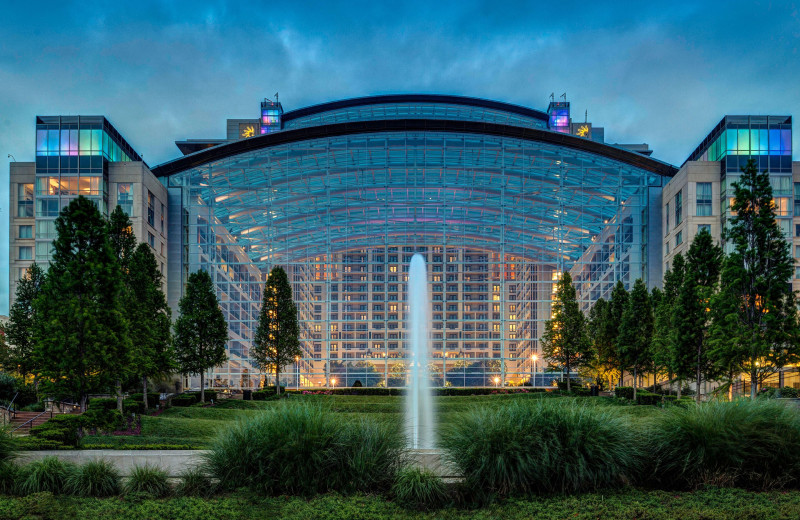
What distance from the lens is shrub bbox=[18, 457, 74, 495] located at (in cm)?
1030

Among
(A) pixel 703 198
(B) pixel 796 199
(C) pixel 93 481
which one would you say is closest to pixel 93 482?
(C) pixel 93 481

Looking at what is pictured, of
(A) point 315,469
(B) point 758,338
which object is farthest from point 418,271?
(A) point 315,469

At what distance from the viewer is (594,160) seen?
153 feet

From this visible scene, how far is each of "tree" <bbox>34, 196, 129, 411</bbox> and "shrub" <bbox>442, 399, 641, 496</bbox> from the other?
50.7 ft

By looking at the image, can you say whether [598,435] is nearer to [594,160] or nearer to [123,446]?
[123,446]

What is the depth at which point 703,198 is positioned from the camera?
134 feet

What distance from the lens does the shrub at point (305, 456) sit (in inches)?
384

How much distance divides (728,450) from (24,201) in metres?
47.6

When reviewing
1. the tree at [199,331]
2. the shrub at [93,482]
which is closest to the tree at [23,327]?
the tree at [199,331]

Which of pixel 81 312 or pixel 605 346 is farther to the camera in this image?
pixel 605 346

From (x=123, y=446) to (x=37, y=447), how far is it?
1736mm

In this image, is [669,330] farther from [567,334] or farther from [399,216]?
[399,216]

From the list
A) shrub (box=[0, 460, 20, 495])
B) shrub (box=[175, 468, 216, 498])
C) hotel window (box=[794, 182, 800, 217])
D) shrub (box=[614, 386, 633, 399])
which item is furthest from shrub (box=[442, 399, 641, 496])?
hotel window (box=[794, 182, 800, 217])

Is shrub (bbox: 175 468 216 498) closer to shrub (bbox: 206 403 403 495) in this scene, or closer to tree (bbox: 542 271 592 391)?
shrub (bbox: 206 403 403 495)
